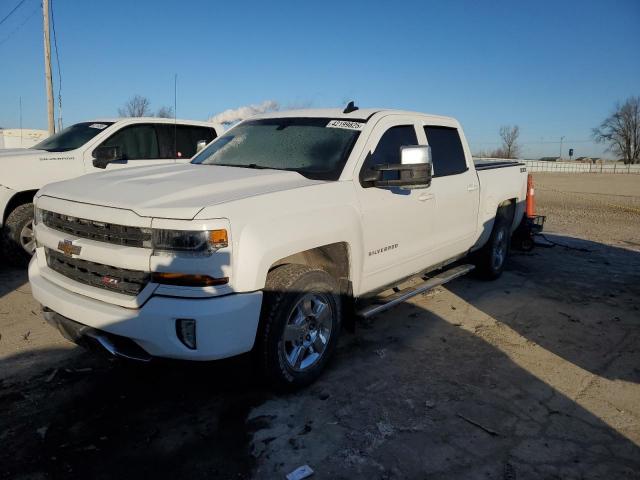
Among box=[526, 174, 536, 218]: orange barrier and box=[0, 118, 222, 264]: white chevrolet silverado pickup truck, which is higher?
box=[0, 118, 222, 264]: white chevrolet silverado pickup truck

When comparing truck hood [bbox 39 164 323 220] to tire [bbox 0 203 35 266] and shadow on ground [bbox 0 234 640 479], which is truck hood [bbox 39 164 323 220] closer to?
shadow on ground [bbox 0 234 640 479]

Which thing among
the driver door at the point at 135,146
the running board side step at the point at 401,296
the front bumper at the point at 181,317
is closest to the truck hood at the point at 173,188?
the front bumper at the point at 181,317

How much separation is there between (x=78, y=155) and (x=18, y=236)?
4.42 feet

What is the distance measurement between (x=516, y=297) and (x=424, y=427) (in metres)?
3.30

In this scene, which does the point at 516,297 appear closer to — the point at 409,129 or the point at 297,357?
the point at 409,129

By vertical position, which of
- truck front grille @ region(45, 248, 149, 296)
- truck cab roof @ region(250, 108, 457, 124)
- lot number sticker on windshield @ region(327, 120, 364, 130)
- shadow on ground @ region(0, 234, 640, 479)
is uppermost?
truck cab roof @ region(250, 108, 457, 124)

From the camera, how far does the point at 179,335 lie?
2.65 metres

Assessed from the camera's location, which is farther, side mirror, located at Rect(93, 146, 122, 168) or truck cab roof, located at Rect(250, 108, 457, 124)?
side mirror, located at Rect(93, 146, 122, 168)

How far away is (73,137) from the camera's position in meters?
7.11

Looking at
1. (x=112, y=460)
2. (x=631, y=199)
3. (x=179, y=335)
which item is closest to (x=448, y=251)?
(x=179, y=335)

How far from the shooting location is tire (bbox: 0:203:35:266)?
605 centimetres

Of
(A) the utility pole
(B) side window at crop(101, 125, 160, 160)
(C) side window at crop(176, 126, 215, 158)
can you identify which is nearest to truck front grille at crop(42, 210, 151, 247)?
(B) side window at crop(101, 125, 160, 160)

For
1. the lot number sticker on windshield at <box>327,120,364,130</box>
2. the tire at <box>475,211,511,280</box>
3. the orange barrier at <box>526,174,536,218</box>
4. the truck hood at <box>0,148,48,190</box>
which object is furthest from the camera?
the orange barrier at <box>526,174,536,218</box>

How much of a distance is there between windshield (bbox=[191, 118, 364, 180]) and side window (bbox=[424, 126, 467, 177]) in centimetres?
117
